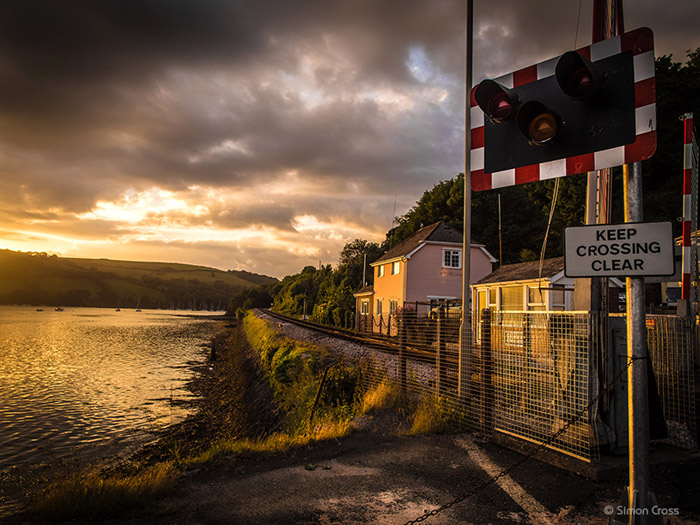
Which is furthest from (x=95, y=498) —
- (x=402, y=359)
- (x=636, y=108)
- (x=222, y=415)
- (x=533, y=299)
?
(x=533, y=299)

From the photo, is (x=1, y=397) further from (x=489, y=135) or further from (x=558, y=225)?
(x=558, y=225)

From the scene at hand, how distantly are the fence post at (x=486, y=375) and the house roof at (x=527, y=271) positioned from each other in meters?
13.0

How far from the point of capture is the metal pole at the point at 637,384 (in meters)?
3.22

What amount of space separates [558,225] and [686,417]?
44306 mm

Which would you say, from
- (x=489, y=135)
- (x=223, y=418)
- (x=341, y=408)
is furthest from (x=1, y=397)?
(x=489, y=135)

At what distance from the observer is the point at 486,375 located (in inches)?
273

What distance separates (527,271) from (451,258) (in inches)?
410

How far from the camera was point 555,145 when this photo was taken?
12.6ft

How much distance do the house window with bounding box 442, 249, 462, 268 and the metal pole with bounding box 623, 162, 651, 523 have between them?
28.8 m

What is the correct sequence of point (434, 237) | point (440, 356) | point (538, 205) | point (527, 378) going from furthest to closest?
point (538, 205) < point (434, 237) < point (440, 356) < point (527, 378)

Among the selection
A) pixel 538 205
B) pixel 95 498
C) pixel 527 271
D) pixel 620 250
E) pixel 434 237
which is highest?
pixel 538 205

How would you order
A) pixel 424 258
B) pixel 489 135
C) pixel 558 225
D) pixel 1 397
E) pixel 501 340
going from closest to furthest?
1. pixel 489 135
2. pixel 501 340
3. pixel 1 397
4. pixel 424 258
5. pixel 558 225

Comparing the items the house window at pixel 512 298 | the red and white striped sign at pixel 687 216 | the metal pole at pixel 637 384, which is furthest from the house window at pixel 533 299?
the metal pole at pixel 637 384

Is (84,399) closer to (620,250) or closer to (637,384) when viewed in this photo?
(637,384)
